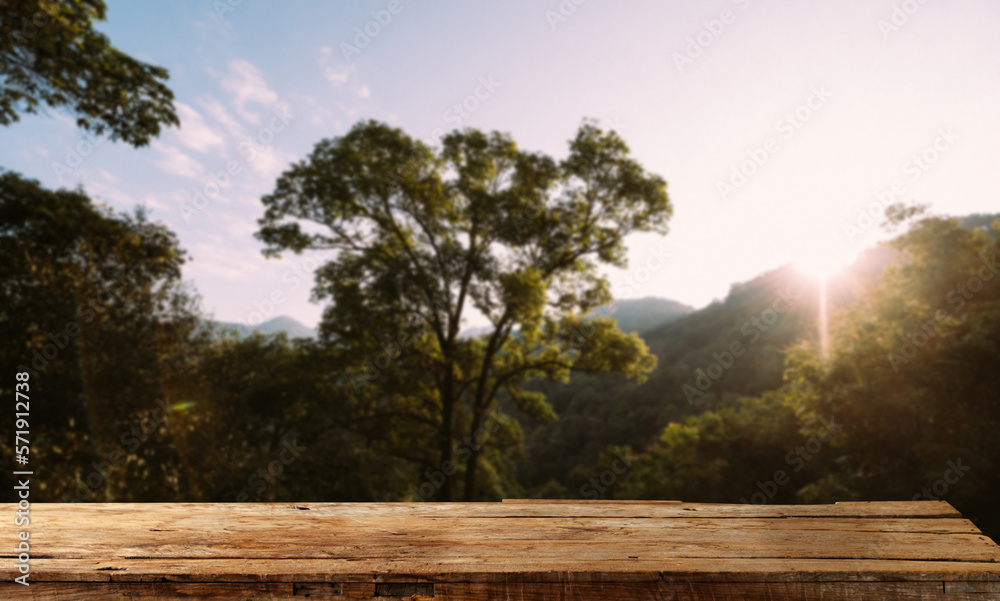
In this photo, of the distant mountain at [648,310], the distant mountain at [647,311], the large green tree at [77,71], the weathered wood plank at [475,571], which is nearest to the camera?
the weathered wood plank at [475,571]

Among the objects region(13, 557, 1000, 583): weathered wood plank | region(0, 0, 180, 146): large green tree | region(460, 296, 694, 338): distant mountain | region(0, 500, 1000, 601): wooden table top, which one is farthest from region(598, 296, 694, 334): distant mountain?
region(13, 557, 1000, 583): weathered wood plank

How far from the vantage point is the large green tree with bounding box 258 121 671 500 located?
12.5m

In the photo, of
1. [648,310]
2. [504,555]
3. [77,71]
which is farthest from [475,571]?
[648,310]

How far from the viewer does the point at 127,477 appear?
26.2 feet

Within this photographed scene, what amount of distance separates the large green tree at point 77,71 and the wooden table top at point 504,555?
8289mm

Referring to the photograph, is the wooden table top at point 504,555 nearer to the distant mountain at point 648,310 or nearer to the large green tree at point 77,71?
the large green tree at point 77,71

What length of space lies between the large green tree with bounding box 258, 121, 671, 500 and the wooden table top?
35.4 feet

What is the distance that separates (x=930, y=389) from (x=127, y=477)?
1747 cm

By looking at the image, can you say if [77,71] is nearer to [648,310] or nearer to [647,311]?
[647,311]

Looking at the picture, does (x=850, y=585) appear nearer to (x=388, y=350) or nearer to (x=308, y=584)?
(x=308, y=584)

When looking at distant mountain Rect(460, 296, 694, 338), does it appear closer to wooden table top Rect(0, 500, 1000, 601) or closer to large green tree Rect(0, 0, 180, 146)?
large green tree Rect(0, 0, 180, 146)

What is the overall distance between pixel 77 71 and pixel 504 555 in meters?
9.87

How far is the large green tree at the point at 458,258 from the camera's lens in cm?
1246

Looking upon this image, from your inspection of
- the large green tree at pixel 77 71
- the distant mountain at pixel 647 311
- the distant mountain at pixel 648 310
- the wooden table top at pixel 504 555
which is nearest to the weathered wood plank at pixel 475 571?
the wooden table top at pixel 504 555
